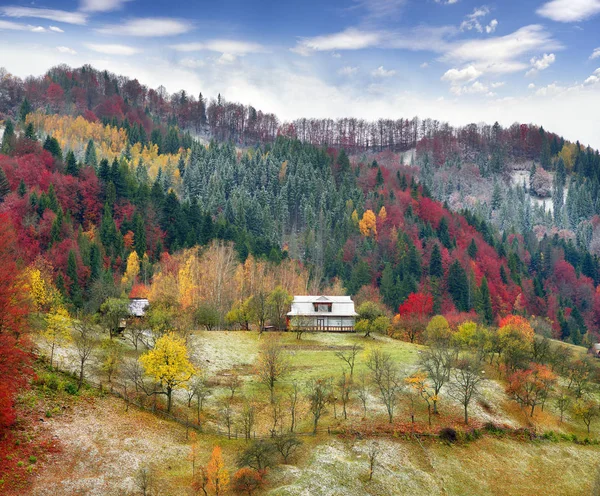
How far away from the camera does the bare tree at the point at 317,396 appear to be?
46456 mm

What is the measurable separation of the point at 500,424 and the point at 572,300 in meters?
131

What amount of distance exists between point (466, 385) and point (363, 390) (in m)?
11.5

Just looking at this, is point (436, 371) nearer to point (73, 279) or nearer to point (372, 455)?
point (372, 455)

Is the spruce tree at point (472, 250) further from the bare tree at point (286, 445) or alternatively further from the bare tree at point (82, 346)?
the bare tree at point (286, 445)

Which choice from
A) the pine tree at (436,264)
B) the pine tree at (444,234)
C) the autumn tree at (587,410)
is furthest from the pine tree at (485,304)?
the autumn tree at (587,410)

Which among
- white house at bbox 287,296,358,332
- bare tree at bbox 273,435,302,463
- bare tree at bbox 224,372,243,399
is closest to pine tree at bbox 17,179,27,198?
white house at bbox 287,296,358,332

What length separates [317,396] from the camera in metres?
48.1

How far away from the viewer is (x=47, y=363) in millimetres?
48094

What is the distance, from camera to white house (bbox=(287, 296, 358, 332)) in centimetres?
8344

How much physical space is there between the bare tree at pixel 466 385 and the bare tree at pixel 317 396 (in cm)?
1513

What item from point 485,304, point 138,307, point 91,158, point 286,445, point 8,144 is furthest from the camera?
point 91,158

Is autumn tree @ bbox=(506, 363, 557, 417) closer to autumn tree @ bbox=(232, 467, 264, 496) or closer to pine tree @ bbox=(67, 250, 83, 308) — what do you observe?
autumn tree @ bbox=(232, 467, 264, 496)

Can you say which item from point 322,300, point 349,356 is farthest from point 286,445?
point 322,300

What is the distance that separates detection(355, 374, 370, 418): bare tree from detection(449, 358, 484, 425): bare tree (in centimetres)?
1022
